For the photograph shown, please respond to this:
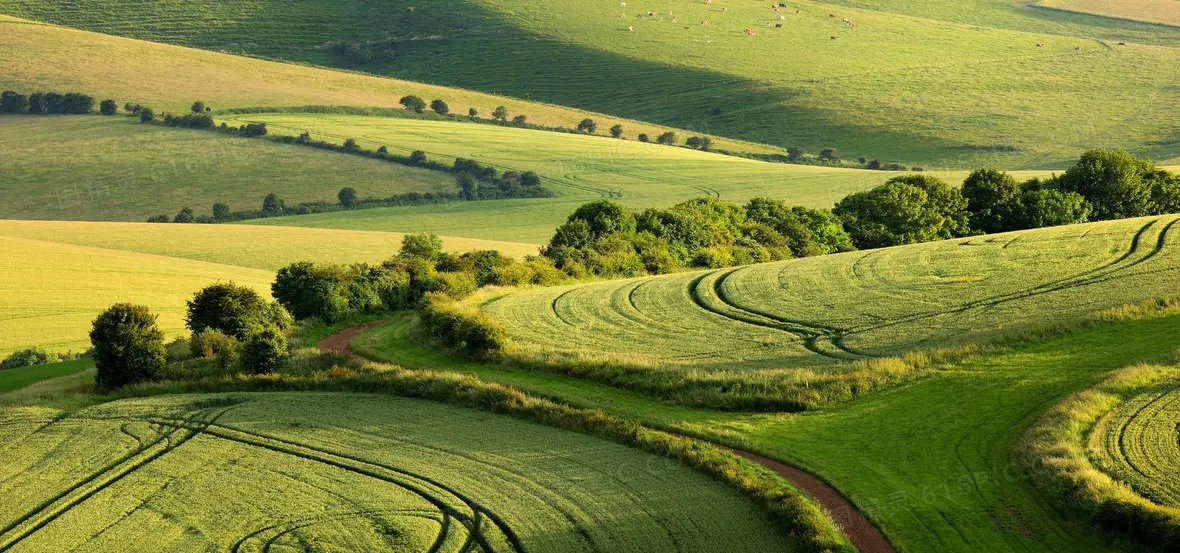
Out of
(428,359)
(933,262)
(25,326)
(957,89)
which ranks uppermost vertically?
(957,89)

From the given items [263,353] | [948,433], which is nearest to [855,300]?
[948,433]

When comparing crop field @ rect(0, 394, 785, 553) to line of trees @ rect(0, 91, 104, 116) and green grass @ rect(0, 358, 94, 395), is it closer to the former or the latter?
green grass @ rect(0, 358, 94, 395)

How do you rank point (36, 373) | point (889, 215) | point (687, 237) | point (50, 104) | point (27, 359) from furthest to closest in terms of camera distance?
point (50, 104) < point (889, 215) < point (687, 237) < point (27, 359) < point (36, 373)

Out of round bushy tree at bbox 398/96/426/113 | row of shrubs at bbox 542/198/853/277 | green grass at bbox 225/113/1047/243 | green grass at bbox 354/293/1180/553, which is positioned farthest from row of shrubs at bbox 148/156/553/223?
green grass at bbox 354/293/1180/553

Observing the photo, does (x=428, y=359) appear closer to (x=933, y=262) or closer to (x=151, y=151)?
(x=933, y=262)

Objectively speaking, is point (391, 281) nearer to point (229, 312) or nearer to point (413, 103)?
point (229, 312)

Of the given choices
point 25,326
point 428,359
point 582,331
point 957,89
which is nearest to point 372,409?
point 428,359

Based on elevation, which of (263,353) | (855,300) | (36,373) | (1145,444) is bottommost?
(36,373)
